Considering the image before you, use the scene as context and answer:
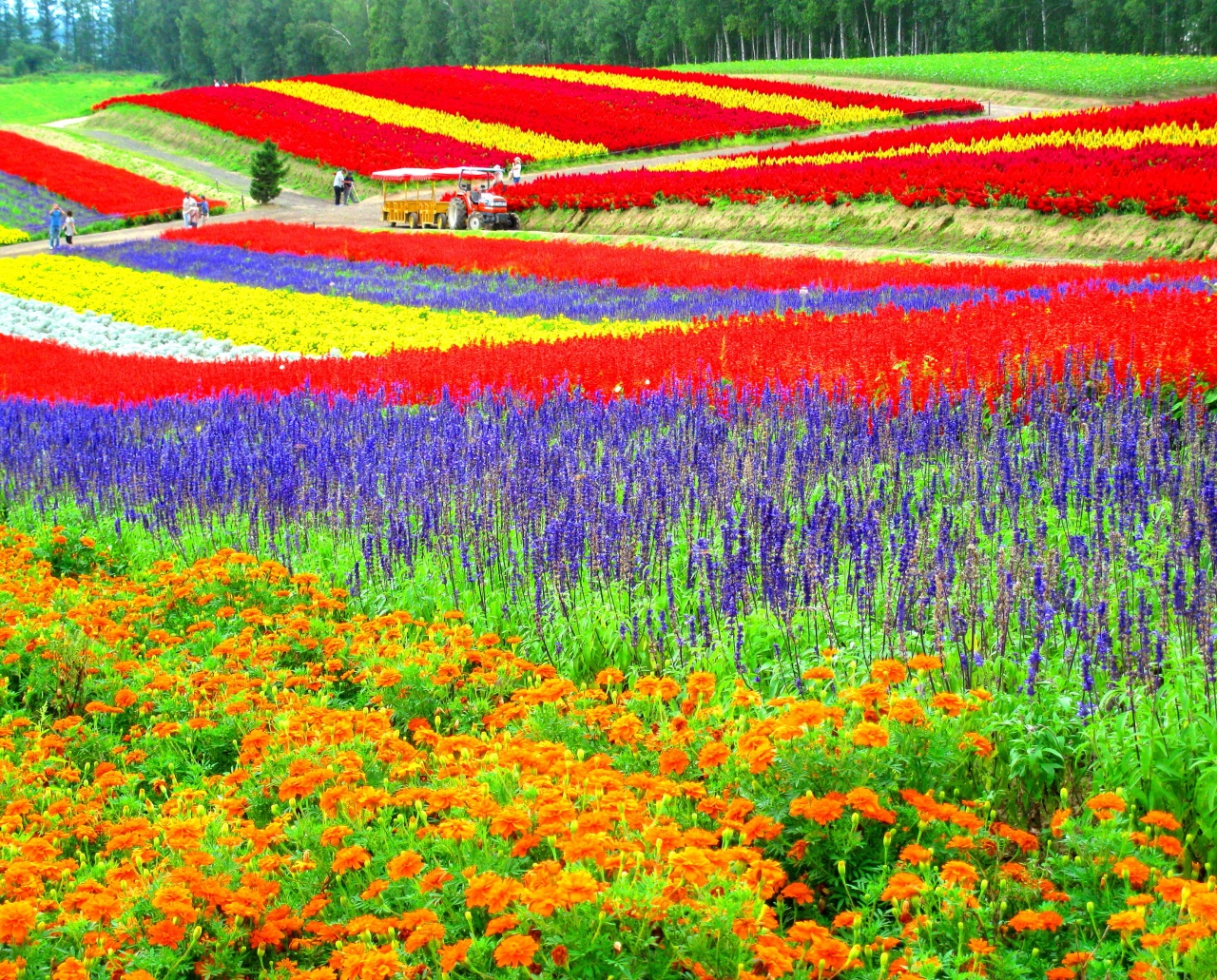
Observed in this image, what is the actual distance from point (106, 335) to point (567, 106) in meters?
51.6

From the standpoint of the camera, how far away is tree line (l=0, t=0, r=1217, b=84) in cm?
9412

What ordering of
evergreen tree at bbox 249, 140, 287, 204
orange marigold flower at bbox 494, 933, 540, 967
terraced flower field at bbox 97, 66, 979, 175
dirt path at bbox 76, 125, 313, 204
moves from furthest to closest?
1. terraced flower field at bbox 97, 66, 979, 175
2. dirt path at bbox 76, 125, 313, 204
3. evergreen tree at bbox 249, 140, 287, 204
4. orange marigold flower at bbox 494, 933, 540, 967

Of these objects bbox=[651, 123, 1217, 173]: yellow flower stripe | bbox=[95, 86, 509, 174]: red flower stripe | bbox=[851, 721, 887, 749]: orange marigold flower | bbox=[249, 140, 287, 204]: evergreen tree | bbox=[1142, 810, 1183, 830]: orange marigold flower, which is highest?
bbox=[95, 86, 509, 174]: red flower stripe

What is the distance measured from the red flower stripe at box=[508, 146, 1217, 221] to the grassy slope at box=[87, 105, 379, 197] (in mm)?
18912

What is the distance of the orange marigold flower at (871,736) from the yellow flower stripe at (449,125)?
59.7 m

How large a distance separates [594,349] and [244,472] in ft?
19.5

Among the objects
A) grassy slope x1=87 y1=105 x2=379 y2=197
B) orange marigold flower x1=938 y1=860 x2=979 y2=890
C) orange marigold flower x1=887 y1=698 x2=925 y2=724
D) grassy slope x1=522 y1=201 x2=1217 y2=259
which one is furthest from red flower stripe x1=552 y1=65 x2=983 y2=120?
orange marigold flower x1=938 y1=860 x2=979 y2=890

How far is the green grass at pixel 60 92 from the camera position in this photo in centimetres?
10394

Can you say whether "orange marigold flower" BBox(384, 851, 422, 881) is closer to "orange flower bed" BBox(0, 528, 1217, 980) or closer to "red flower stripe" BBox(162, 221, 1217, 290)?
"orange flower bed" BBox(0, 528, 1217, 980)

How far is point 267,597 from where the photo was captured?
7.66 meters

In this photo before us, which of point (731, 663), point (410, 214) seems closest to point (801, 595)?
point (731, 663)

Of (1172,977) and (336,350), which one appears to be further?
(336,350)

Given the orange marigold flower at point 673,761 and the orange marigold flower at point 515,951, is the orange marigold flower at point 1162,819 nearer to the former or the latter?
the orange marigold flower at point 673,761

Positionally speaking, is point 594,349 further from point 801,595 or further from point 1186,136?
point 1186,136
